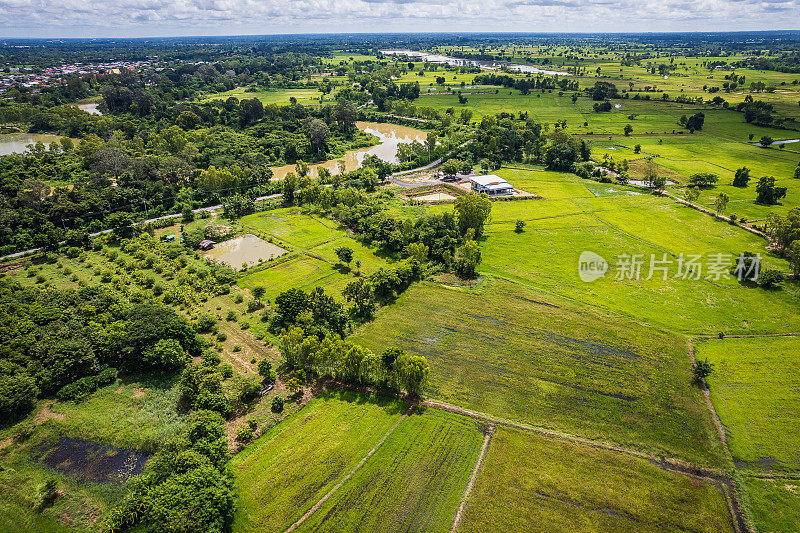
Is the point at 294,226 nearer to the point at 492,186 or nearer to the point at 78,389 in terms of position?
the point at 78,389

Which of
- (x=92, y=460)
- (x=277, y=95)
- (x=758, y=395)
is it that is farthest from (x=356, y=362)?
(x=277, y=95)

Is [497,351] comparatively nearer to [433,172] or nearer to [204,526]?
[204,526]

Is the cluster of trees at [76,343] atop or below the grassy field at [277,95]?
below

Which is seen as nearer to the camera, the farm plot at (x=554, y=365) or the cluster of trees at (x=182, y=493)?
the cluster of trees at (x=182, y=493)

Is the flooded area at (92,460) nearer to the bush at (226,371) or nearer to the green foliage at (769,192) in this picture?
the bush at (226,371)

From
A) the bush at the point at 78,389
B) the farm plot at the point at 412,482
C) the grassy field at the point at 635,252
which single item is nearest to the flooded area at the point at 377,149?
the grassy field at the point at 635,252
